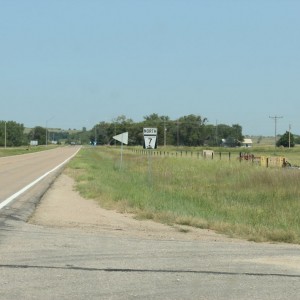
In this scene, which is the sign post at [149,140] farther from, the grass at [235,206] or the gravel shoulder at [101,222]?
the gravel shoulder at [101,222]

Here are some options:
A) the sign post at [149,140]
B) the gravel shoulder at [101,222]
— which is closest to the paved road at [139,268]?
the gravel shoulder at [101,222]

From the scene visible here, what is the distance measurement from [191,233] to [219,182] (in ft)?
65.3

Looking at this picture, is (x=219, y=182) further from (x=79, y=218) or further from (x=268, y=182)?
(x=79, y=218)

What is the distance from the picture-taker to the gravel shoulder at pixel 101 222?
10523 mm

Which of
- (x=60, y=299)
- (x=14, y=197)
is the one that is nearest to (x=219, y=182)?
(x=14, y=197)

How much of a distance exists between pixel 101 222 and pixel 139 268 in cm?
490

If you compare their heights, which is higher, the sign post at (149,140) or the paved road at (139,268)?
the sign post at (149,140)

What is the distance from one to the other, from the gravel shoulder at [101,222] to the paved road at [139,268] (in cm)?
67

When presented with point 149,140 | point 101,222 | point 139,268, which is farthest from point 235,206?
point 139,268

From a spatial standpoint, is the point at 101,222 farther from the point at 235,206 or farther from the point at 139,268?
the point at 235,206

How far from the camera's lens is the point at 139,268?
7223mm

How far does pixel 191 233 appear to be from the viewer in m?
10.7

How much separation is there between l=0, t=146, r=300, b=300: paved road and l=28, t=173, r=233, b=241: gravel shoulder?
0.67 meters

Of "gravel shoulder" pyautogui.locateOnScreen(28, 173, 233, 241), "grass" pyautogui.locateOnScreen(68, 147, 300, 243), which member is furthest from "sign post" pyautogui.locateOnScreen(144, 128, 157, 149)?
"gravel shoulder" pyautogui.locateOnScreen(28, 173, 233, 241)
